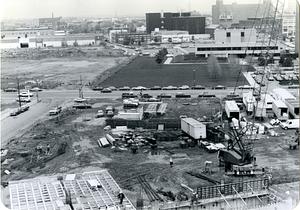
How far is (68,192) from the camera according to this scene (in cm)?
339

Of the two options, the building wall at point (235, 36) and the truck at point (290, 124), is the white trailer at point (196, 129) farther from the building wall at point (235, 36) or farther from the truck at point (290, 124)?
the building wall at point (235, 36)

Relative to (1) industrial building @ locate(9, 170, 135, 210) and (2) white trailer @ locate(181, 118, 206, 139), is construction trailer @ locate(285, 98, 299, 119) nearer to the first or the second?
(2) white trailer @ locate(181, 118, 206, 139)

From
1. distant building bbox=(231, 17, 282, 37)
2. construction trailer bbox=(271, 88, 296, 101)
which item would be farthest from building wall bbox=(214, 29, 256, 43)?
construction trailer bbox=(271, 88, 296, 101)

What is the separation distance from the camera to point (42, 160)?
4.53 metres

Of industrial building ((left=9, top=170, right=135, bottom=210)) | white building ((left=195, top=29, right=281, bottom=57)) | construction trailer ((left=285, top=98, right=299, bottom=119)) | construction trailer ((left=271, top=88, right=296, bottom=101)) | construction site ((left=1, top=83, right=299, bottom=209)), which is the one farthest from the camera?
white building ((left=195, top=29, right=281, bottom=57))

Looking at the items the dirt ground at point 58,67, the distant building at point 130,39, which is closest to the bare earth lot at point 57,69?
the dirt ground at point 58,67

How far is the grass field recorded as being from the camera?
30.0ft

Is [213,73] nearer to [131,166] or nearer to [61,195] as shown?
[131,166]

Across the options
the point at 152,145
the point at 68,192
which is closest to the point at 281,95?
the point at 152,145

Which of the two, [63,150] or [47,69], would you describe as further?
[47,69]

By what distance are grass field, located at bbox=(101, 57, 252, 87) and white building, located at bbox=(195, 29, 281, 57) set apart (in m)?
1.78

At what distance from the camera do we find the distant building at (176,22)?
75.5 feet

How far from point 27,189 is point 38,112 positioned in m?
3.52

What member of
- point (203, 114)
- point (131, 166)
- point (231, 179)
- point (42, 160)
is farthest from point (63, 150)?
point (203, 114)
